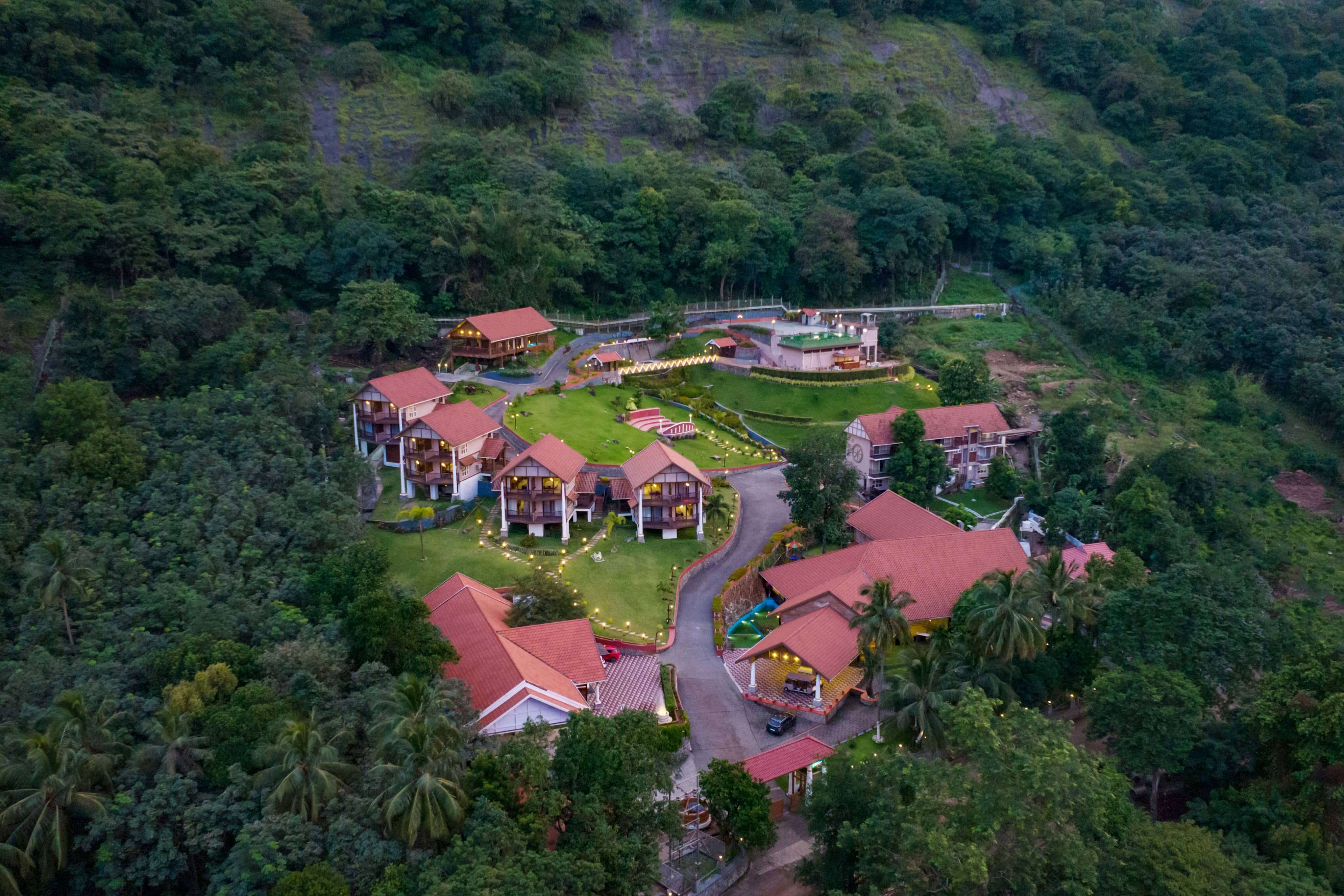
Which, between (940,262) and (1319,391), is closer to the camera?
(1319,391)

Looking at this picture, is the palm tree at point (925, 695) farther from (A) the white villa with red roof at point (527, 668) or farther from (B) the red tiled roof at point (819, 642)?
(A) the white villa with red roof at point (527, 668)

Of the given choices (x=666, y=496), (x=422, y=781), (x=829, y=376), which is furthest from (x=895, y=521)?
(x=422, y=781)

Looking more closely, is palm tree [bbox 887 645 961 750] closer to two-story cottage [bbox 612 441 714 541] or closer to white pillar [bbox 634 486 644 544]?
two-story cottage [bbox 612 441 714 541]

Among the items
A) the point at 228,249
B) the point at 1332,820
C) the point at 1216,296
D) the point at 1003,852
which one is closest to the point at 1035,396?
the point at 1216,296

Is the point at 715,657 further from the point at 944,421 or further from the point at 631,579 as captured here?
the point at 944,421

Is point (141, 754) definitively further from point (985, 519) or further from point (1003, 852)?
point (985, 519)

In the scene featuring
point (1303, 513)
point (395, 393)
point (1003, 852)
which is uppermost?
point (1003, 852)

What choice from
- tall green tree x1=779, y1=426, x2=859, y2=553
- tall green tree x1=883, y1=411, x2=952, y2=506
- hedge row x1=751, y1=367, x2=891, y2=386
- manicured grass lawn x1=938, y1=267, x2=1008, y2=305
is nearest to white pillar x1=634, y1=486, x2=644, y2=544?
tall green tree x1=779, y1=426, x2=859, y2=553

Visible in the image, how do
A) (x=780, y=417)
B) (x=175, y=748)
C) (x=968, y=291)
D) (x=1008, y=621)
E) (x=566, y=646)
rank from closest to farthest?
1. (x=175, y=748)
2. (x=1008, y=621)
3. (x=566, y=646)
4. (x=780, y=417)
5. (x=968, y=291)
